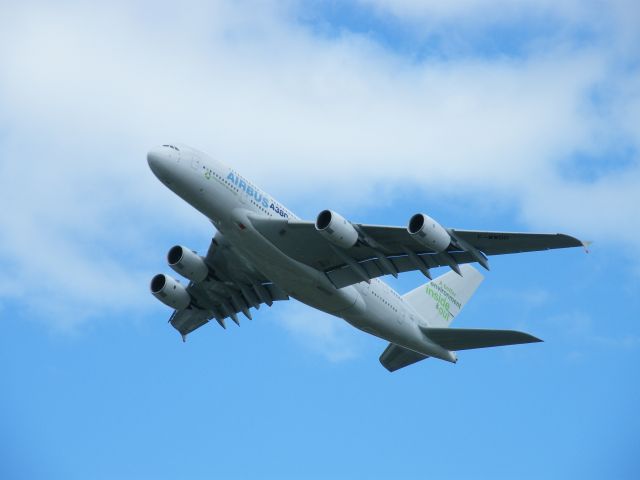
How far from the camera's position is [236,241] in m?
38.4

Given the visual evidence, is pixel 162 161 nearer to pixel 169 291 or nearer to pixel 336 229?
pixel 336 229

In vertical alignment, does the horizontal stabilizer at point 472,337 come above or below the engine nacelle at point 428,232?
above

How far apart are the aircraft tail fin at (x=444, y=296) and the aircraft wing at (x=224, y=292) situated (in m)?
6.21

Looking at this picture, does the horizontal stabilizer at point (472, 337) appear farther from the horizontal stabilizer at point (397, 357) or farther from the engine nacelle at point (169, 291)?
the engine nacelle at point (169, 291)

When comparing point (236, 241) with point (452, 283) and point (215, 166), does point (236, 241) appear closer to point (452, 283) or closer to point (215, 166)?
point (215, 166)

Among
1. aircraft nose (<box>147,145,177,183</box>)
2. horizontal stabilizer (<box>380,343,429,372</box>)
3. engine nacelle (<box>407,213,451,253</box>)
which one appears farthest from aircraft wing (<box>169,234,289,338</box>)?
engine nacelle (<box>407,213,451,253</box>)

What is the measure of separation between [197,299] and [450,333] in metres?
12.0

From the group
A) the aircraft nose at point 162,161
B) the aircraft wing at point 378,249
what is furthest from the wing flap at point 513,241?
the aircraft nose at point 162,161

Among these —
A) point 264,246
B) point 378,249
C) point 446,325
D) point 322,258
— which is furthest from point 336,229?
point 446,325

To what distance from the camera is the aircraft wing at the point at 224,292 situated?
43.6 meters

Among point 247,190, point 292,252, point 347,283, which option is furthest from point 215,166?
point 347,283

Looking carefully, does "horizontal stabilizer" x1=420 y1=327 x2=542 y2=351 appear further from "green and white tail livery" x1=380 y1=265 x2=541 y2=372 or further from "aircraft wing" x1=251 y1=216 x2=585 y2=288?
"aircraft wing" x1=251 y1=216 x2=585 y2=288

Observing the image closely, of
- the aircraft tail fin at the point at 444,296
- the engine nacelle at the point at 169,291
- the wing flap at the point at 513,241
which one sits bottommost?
the engine nacelle at the point at 169,291

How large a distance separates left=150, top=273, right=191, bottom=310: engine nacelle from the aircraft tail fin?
10.1 meters
